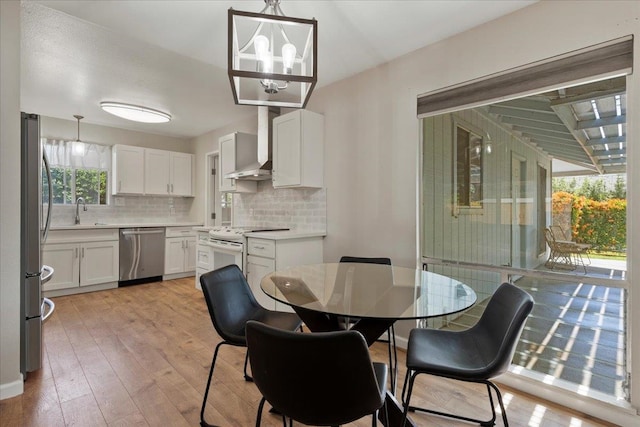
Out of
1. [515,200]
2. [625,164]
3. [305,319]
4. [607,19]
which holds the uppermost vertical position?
[607,19]

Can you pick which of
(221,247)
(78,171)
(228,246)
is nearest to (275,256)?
(228,246)

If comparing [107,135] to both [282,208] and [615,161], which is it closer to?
[282,208]

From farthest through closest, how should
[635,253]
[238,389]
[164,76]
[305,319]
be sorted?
[164,76] → [238,389] → [635,253] → [305,319]

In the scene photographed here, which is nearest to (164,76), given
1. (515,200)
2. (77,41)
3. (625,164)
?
(77,41)

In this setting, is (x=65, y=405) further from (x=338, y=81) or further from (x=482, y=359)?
(x=338, y=81)

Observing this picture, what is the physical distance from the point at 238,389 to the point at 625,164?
8.86 feet

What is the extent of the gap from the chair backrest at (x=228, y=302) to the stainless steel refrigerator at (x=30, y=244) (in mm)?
1400

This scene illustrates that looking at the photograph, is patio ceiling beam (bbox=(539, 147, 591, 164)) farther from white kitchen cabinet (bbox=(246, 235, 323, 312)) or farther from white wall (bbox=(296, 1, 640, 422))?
white kitchen cabinet (bbox=(246, 235, 323, 312))

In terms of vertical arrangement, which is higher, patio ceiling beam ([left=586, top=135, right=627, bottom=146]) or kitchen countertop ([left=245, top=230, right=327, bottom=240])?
patio ceiling beam ([left=586, top=135, right=627, bottom=146])

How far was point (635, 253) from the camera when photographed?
66.4 inches

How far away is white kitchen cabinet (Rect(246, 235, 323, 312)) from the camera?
3025mm

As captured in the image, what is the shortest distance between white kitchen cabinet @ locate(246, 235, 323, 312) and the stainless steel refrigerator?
1698 mm

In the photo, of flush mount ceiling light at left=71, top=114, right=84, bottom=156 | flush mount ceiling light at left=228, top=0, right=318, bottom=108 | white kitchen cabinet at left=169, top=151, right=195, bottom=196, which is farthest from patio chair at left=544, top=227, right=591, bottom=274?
flush mount ceiling light at left=71, top=114, right=84, bottom=156

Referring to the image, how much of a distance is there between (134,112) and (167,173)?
5.14ft
